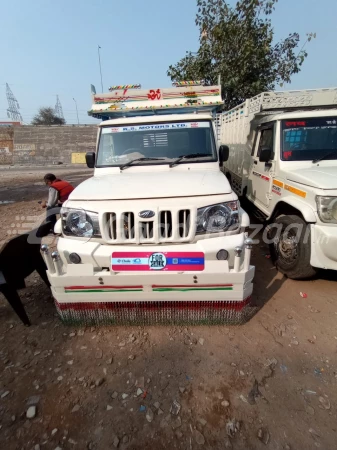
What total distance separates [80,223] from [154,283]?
90 centimetres

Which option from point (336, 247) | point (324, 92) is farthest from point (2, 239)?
point (324, 92)

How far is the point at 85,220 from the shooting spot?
91.6 inches

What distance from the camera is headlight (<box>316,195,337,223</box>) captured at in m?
2.81

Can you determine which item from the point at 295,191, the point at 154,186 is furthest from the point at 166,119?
the point at 295,191

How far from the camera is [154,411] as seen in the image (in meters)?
1.81

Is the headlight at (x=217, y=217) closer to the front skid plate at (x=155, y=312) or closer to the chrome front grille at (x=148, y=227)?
the chrome front grille at (x=148, y=227)

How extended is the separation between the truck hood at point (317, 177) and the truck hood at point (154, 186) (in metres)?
1.18

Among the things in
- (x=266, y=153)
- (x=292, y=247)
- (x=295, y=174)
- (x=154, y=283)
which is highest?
(x=266, y=153)

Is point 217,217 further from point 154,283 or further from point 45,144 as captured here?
point 45,144

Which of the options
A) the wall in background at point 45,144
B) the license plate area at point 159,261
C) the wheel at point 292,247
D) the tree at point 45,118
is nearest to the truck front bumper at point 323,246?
the wheel at point 292,247

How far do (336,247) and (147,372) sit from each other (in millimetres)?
2395

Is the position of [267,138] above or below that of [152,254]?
above

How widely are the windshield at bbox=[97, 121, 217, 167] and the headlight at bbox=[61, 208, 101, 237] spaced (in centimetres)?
A: 122

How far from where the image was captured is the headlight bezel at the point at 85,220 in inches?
90.4
